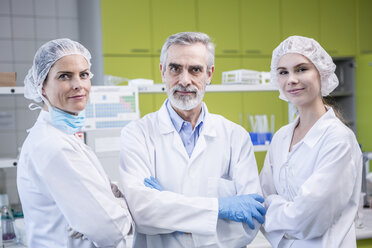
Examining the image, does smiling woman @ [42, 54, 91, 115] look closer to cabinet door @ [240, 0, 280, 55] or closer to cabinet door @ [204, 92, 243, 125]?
cabinet door @ [204, 92, 243, 125]

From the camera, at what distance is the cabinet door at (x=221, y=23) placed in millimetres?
4188

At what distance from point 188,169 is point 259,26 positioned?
3.13m

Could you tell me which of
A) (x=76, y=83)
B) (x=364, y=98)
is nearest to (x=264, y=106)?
(x=364, y=98)

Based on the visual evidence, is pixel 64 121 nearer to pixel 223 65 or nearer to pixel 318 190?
pixel 318 190

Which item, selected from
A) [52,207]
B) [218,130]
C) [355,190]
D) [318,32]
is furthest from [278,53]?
[318,32]

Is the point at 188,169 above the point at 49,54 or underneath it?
underneath

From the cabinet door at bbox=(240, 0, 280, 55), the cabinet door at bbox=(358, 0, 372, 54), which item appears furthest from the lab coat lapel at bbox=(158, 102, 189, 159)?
the cabinet door at bbox=(358, 0, 372, 54)

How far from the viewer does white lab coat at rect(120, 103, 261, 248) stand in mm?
1461

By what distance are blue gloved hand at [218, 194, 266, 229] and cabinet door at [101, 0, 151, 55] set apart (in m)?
2.62

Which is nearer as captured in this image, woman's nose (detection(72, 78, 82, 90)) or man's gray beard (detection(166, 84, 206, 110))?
woman's nose (detection(72, 78, 82, 90))

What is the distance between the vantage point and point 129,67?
3898mm

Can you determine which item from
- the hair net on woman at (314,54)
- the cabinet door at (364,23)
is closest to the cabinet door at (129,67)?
the hair net on woman at (314,54)

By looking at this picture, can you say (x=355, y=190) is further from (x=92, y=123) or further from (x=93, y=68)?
(x=93, y=68)

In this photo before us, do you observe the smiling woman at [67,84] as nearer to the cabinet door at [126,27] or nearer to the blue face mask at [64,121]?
the blue face mask at [64,121]
